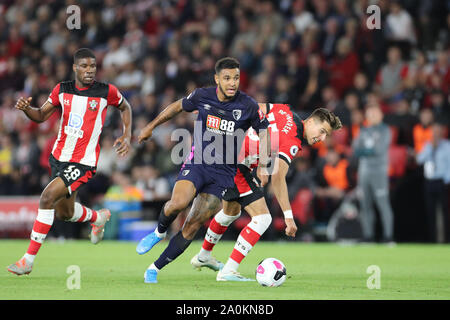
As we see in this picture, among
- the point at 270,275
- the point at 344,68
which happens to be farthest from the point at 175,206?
the point at 344,68

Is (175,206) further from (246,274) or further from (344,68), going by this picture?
(344,68)

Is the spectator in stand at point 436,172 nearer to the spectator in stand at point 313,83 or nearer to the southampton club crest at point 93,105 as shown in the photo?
the spectator in stand at point 313,83

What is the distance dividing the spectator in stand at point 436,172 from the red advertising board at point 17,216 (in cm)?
815

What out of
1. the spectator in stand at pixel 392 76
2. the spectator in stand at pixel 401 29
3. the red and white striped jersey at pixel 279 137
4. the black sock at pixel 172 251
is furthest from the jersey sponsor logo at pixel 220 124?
the spectator in stand at pixel 401 29

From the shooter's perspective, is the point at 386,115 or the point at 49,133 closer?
the point at 386,115

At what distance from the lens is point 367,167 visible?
48.1 ft

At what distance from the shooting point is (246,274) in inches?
361

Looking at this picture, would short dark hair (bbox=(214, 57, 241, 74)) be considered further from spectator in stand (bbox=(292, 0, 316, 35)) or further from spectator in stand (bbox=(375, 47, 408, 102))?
spectator in stand (bbox=(292, 0, 316, 35))

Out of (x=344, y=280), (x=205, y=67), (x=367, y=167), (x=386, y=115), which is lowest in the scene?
(x=344, y=280)

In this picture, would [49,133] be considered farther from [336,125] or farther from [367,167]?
[336,125]

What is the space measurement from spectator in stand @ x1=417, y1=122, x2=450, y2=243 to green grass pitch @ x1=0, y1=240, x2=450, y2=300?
0.79m
